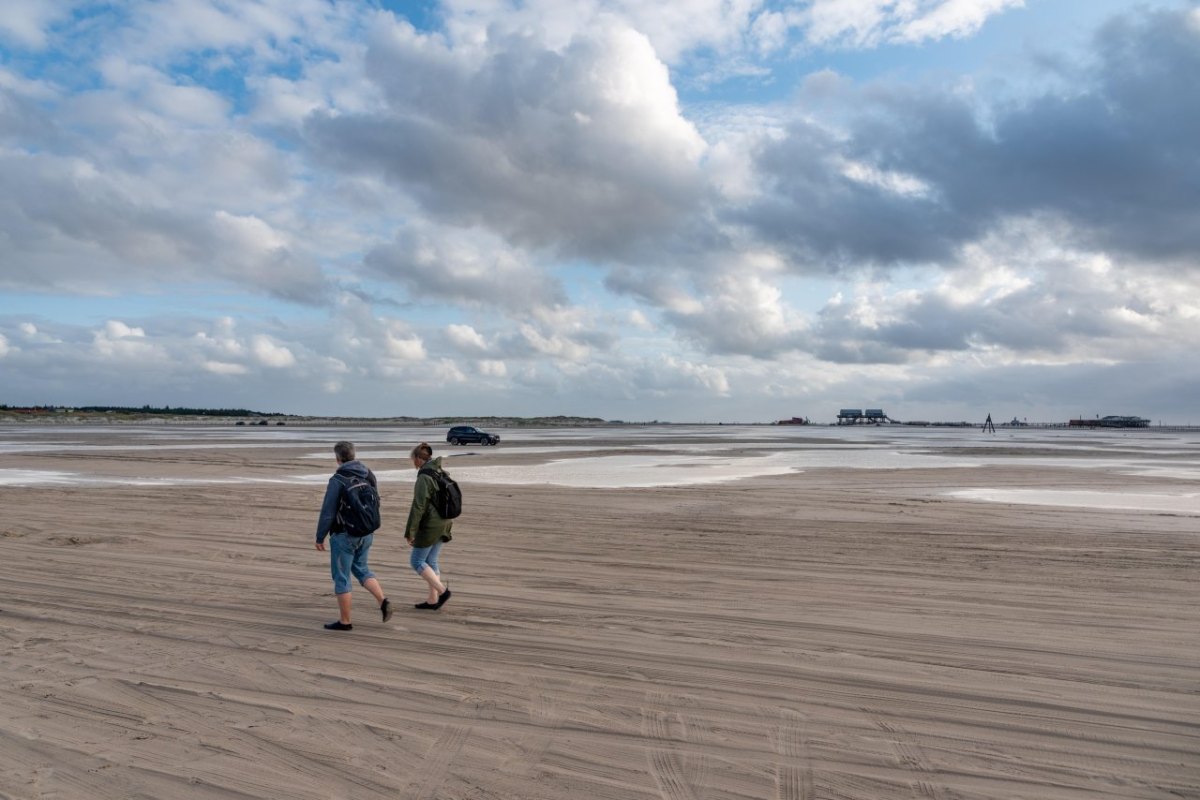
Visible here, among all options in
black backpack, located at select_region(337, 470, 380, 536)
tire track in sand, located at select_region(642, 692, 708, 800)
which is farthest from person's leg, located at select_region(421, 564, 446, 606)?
tire track in sand, located at select_region(642, 692, 708, 800)

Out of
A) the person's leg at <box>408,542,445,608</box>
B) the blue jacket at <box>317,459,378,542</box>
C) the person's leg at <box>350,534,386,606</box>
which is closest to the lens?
the blue jacket at <box>317,459,378,542</box>

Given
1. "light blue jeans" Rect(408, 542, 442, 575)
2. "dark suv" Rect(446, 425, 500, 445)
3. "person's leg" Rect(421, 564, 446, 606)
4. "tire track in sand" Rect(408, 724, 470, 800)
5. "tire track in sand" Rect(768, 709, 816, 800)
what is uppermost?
"dark suv" Rect(446, 425, 500, 445)

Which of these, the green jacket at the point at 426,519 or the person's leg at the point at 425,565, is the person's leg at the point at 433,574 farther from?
the green jacket at the point at 426,519

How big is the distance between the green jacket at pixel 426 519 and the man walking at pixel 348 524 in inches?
20.2

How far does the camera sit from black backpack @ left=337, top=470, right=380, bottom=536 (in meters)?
8.16

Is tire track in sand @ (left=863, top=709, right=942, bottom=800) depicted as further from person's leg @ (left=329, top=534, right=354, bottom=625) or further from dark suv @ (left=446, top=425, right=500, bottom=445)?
dark suv @ (left=446, top=425, right=500, bottom=445)

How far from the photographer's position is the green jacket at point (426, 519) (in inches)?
348

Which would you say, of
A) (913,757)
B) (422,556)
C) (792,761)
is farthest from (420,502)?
(913,757)

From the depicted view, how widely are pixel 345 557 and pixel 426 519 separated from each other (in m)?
0.95

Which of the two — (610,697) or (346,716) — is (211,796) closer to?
(346,716)

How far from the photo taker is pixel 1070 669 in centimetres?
703

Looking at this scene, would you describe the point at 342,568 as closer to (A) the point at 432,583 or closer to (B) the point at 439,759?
(A) the point at 432,583

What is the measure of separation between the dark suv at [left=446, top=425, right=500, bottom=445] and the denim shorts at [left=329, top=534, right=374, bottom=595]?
45.8 m

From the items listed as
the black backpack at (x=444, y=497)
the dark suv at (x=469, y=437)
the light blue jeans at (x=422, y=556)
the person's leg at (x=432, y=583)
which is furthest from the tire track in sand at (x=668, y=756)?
the dark suv at (x=469, y=437)
